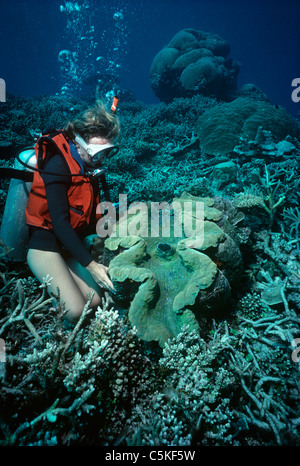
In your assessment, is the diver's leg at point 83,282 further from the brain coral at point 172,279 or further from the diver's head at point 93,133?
the diver's head at point 93,133

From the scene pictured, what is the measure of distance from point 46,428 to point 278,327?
221 centimetres

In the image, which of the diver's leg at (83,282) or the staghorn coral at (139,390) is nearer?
the staghorn coral at (139,390)

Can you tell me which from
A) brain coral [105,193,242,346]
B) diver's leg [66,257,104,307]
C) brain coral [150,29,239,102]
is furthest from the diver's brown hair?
brain coral [150,29,239,102]

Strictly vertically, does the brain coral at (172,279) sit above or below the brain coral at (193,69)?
below

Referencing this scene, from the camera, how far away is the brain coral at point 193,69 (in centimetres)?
1166

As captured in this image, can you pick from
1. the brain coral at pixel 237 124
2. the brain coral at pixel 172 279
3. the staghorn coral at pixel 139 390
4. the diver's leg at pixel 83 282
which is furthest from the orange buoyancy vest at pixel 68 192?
the brain coral at pixel 237 124

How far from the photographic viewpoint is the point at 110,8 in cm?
6988

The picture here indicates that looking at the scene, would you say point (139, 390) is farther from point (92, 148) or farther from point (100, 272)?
point (92, 148)

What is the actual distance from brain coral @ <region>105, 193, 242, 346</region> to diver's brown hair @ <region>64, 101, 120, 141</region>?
1.03 meters

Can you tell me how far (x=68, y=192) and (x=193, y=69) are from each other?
13127mm

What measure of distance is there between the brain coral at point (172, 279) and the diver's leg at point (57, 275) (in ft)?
1.66

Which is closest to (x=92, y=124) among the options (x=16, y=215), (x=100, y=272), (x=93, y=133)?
(x=93, y=133)
